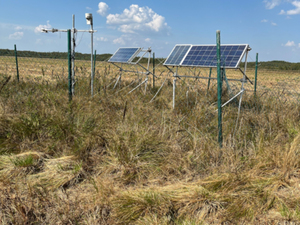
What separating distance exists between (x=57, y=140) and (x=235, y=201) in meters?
3.46

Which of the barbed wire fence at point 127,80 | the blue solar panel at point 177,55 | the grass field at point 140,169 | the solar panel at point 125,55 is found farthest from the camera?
the solar panel at point 125,55

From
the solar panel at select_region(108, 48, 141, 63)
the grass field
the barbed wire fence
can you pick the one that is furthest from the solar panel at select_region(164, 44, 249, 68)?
the solar panel at select_region(108, 48, 141, 63)

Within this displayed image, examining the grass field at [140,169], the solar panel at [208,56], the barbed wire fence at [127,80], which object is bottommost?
the grass field at [140,169]

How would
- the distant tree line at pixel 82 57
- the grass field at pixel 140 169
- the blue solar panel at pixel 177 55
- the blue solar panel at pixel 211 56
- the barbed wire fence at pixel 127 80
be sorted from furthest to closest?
1. the distant tree line at pixel 82 57
2. the barbed wire fence at pixel 127 80
3. the blue solar panel at pixel 177 55
4. the blue solar panel at pixel 211 56
5. the grass field at pixel 140 169

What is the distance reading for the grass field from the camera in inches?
125

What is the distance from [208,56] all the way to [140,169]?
12.8 feet

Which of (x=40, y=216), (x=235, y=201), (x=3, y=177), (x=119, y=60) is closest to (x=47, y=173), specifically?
(x=3, y=177)

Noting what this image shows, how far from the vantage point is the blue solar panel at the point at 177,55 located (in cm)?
737

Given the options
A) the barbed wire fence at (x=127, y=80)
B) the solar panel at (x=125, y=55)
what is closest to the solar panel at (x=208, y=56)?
the barbed wire fence at (x=127, y=80)

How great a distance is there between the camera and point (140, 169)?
4.20 meters

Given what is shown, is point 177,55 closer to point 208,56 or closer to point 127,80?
point 208,56

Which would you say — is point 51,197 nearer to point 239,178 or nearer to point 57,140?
point 57,140

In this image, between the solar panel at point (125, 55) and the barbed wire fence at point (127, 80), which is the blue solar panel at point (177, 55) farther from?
the solar panel at point (125, 55)

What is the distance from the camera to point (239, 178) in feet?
12.1
